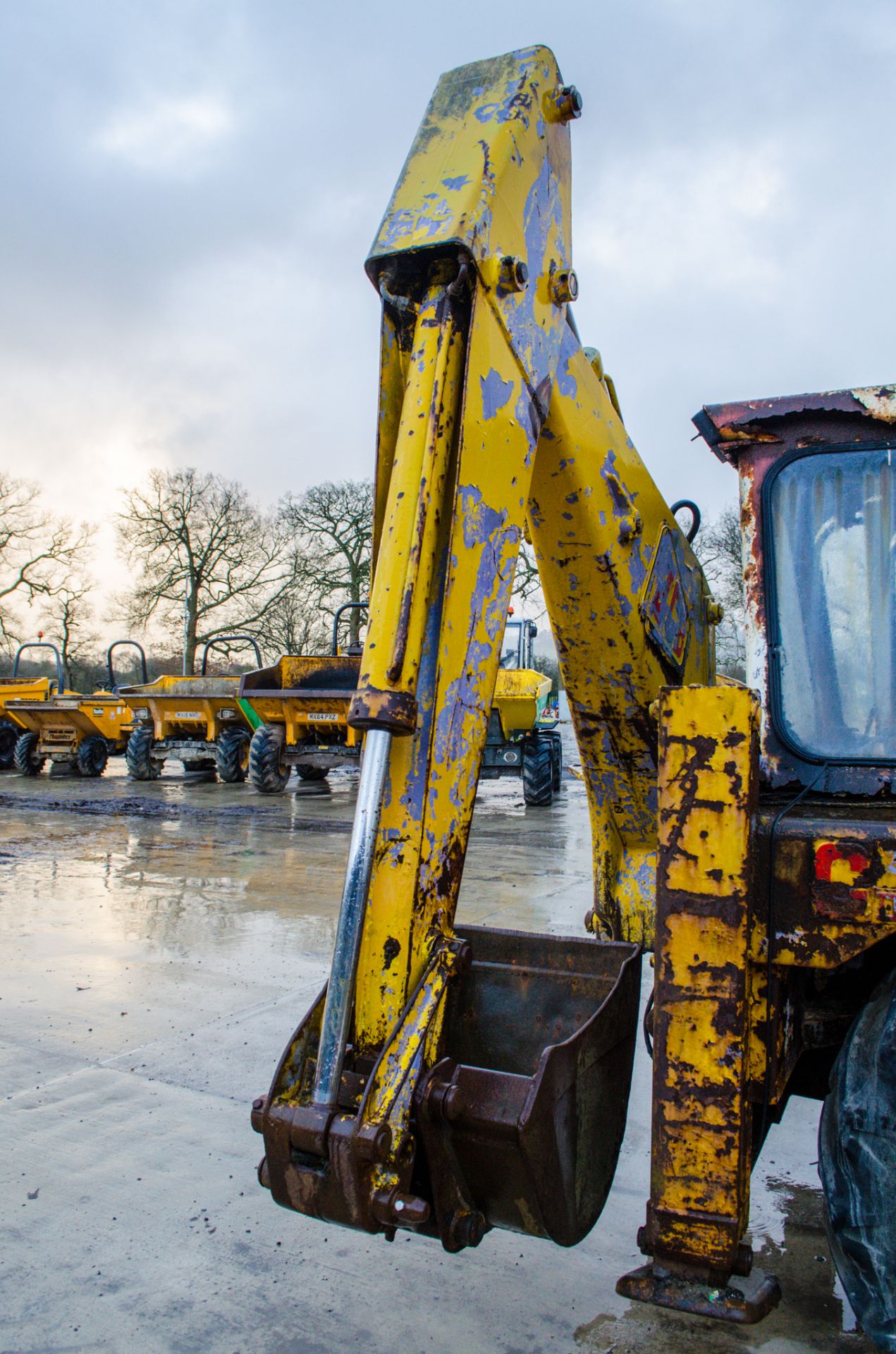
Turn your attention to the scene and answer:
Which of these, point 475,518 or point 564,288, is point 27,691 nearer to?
point 564,288

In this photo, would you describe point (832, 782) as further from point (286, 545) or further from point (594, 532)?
point (286, 545)

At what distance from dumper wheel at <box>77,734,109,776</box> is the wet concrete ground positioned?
11.8 meters

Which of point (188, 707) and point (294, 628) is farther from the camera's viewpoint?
point (294, 628)

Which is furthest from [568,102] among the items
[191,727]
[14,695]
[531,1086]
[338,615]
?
[14,695]

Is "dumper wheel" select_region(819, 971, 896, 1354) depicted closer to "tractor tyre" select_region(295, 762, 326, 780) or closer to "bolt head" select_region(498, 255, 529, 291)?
"bolt head" select_region(498, 255, 529, 291)

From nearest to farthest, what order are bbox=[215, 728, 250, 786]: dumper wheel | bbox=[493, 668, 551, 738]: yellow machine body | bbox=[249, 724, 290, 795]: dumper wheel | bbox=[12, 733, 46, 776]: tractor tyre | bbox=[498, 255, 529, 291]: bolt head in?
bbox=[498, 255, 529, 291]: bolt head, bbox=[493, 668, 551, 738]: yellow machine body, bbox=[249, 724, 290, 795]: dumper wheel, bbox=[215, 728, 250, 786]: dumper wheel, bbox=[12, 733, 46, 776]: tractor tyre

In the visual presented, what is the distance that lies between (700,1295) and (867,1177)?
34 centimetres

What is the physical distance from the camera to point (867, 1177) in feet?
5.06

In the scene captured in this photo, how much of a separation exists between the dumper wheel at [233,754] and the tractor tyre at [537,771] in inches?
190

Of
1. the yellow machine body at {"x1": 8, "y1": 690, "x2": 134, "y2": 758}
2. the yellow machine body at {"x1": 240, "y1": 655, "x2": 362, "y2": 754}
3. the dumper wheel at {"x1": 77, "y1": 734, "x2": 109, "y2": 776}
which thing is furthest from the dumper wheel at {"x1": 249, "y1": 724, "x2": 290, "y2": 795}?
the dumper wheel at {"x1": 77, "y1": 734, "x2": 109, "y2": 776}

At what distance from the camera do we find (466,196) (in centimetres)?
185

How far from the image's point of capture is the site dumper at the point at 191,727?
47.5 feet

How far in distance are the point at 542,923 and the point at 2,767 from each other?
55.5ft

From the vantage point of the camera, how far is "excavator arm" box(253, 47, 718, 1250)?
1.58 m
